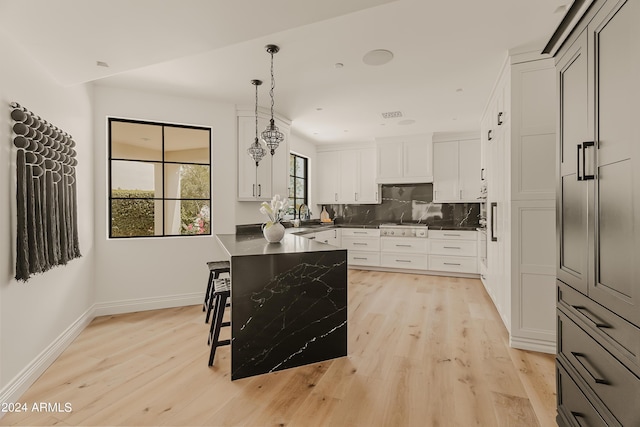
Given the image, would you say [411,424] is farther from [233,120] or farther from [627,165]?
[233,120]

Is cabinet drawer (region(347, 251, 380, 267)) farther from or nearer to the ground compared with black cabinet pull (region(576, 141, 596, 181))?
nearer to the ground

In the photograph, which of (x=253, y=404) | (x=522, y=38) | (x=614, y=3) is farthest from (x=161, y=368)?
(x=522, y=38)

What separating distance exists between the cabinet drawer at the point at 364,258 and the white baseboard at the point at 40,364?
4313 mm

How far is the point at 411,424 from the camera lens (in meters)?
1.73

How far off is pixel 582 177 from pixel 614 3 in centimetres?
64

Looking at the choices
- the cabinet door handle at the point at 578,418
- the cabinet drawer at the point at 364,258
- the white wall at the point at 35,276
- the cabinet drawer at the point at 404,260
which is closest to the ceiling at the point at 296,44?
the white wall at the point at 35,276

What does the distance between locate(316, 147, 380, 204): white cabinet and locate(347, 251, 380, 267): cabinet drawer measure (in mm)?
1075

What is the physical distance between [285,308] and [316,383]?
554 millimetres

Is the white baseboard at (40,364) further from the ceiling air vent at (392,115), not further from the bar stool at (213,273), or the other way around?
the ceiling air vent at (392,115)

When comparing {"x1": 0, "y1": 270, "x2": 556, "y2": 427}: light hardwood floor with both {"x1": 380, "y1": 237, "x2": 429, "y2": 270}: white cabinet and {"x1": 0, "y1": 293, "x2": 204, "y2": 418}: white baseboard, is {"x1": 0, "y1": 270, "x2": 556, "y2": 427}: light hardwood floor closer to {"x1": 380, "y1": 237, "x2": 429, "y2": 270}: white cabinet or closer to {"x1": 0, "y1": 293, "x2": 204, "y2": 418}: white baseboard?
{"x1": 0, "y1": 293, "x2": 204, "y2": 418}: white baseboard

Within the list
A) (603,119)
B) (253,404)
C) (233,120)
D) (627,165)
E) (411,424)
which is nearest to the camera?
(627,165)

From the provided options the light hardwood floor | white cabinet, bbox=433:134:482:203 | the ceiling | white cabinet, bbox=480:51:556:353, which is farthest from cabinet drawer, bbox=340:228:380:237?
white cabinet, bbox=480:51:556:353

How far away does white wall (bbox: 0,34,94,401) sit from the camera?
1.94 m

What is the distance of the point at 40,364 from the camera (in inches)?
90.1
